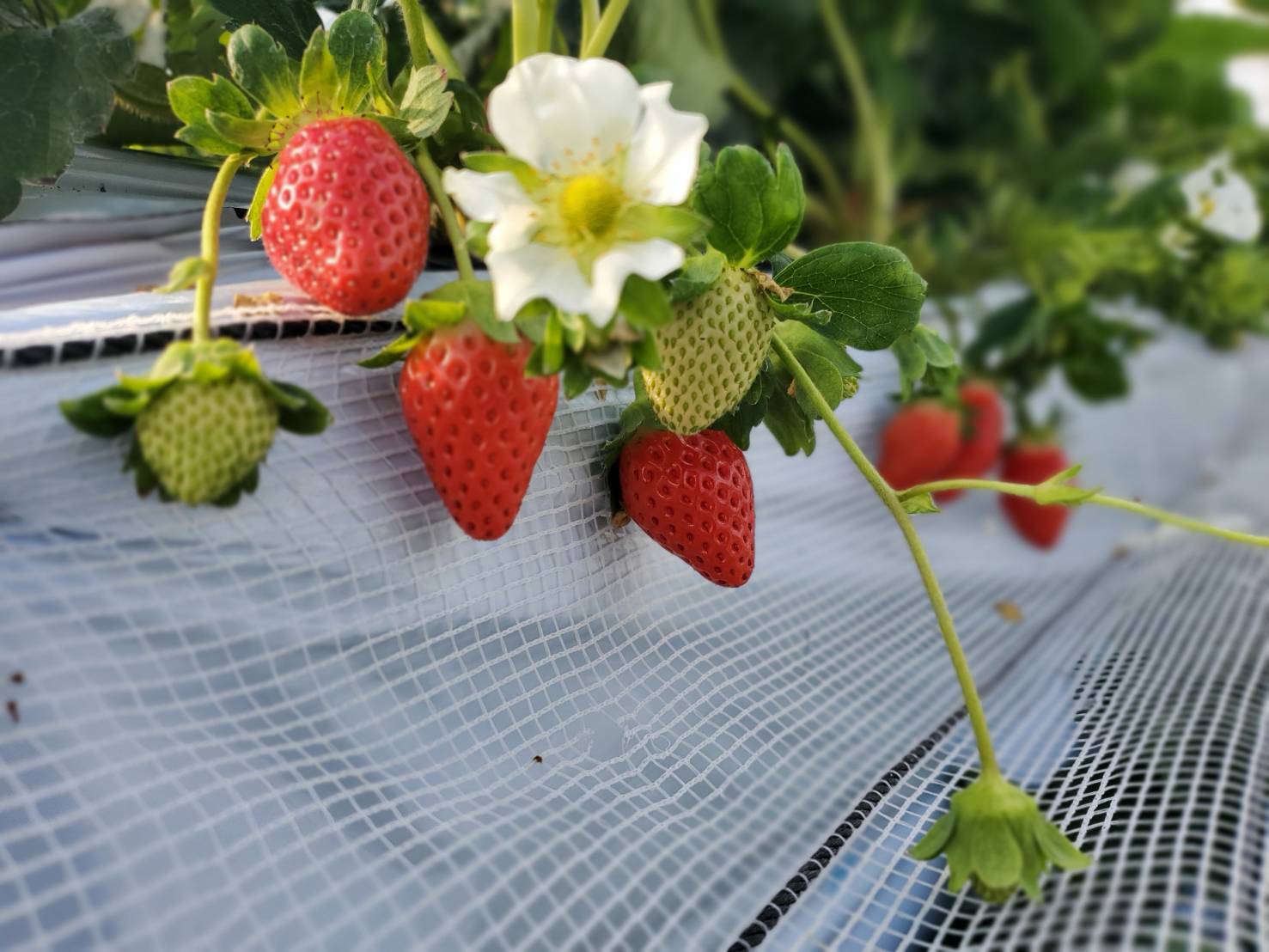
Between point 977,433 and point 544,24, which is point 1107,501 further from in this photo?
point 977,433

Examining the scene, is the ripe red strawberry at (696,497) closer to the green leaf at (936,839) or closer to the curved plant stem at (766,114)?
the green leaf at (936,839)

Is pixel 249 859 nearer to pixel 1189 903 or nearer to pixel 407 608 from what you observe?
pixel 407 608

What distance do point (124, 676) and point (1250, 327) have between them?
0.84 metres

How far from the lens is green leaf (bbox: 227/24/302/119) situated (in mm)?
268

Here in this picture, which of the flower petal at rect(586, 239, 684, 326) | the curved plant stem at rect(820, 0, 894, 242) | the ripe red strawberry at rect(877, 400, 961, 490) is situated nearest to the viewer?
Answer: the flower petal at rect(586, 239, 684, 326)

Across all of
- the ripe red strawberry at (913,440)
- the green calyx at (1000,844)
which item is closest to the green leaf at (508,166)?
the green calyx at (1000,844)

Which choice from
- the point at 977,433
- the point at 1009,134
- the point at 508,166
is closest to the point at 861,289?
the point at 508,166

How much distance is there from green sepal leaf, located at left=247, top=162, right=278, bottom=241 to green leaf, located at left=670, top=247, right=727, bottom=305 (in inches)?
4.8

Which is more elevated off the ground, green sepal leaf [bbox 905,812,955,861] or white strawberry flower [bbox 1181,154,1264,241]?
white strawberry flower [bbox 1181,154,1264,241]

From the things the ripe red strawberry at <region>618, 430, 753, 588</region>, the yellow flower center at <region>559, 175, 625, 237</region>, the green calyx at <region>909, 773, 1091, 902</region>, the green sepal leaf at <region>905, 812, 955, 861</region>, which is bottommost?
the green sepal leaf at <region>905, 812, 955, 861</region>

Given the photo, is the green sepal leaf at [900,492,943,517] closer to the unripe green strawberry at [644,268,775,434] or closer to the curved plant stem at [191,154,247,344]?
the unripe green strawberry at [644,268,775,434]

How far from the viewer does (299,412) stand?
250mm

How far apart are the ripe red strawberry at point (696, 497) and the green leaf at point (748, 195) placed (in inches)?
2.7

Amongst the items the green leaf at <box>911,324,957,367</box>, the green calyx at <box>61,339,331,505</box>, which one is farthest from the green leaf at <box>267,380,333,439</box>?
the green leaf at <box>911,324,957,367</box>
